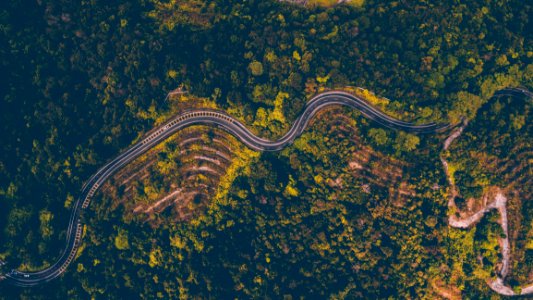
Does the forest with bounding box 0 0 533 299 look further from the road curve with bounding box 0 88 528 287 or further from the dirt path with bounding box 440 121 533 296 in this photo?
the dirt path with bounding box 440 121 533 296

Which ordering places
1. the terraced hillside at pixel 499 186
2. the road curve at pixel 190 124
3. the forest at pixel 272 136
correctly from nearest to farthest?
1. the terraced hillside at pixel 499 186
2. the forest at pixel 272 136
3. the road curve at pixel 190 124

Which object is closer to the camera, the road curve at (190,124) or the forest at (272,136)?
the forest at (272,136)

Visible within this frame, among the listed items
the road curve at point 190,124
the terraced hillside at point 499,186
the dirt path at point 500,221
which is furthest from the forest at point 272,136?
the dirt path at point 500,221

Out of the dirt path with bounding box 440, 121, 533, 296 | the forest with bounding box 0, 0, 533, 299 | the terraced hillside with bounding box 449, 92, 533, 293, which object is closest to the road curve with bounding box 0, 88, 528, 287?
the forest with bounding box 0, 0, 533, 299

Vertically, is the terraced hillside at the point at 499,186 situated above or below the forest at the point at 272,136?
below

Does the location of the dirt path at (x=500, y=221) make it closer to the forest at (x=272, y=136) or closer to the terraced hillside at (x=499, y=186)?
the terraced hillside at (x=499, y=186)

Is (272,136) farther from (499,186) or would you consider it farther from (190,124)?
(499,186)
